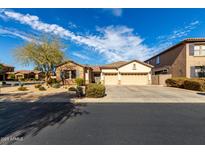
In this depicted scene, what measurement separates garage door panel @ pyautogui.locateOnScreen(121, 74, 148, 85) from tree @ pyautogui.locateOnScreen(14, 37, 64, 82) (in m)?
11.9

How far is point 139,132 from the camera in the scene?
14.6 ft

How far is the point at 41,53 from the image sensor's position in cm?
1855

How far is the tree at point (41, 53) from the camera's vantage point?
60.8 ft

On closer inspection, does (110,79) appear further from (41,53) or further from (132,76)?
(41,53)

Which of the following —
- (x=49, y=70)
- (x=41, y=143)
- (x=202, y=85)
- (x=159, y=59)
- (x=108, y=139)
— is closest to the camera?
(x=41, y=143)

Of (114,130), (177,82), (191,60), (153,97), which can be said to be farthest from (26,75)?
(114,130)

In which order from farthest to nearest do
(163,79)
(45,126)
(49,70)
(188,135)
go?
1. (163,79)
2. (49,70)
3. (45,126)
4. (188,135)

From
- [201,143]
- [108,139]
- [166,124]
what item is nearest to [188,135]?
[201,143]

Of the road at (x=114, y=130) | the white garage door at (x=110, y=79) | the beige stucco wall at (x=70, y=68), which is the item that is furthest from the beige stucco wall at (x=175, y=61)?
the road at (x=114, y=130)

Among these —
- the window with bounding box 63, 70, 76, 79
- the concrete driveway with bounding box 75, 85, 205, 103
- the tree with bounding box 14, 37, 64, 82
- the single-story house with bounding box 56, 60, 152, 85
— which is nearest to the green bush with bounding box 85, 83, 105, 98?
the concrete driveway with bounding box 75, 85, 205, 103

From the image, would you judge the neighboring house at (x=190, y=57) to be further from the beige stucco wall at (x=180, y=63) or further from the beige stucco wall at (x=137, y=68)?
the beige stucco wall at (x=137, y=68)

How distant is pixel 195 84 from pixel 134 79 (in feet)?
36.3

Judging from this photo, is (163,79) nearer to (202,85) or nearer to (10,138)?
(202,85)

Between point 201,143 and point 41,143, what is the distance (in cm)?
417
